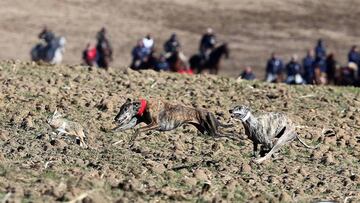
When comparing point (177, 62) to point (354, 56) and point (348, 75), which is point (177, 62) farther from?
point (354, 56)

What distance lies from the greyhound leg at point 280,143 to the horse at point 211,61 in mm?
23028

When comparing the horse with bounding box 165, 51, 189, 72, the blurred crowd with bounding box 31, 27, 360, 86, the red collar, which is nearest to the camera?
the red collar

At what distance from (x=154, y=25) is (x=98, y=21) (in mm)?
2211

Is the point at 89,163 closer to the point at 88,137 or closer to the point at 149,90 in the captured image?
the point at 88,137

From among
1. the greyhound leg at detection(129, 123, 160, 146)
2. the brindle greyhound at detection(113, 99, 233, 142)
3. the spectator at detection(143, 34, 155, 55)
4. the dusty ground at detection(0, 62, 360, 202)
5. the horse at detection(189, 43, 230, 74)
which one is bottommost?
the horse at detection(189, 43, 230, 74)

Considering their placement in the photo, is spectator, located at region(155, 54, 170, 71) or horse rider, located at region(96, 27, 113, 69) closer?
spectator, located at region(155, 54, 170, 71)

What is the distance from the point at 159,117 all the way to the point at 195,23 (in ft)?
102

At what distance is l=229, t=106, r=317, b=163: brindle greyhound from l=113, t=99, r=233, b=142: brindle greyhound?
78 cm

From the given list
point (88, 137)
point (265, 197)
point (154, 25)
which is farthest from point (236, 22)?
point (265, 197)

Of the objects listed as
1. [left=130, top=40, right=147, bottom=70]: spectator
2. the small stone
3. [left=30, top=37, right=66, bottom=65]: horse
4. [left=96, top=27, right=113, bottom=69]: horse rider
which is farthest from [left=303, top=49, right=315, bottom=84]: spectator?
the small stone

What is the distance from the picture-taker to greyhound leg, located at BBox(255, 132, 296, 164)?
14327 mm

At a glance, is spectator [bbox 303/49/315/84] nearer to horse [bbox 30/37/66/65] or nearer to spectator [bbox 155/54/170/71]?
spectator [bbox 155/54/170/71]

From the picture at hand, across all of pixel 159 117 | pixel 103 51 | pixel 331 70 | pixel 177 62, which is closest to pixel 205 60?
pixel 103 51

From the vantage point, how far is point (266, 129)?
14445mm
